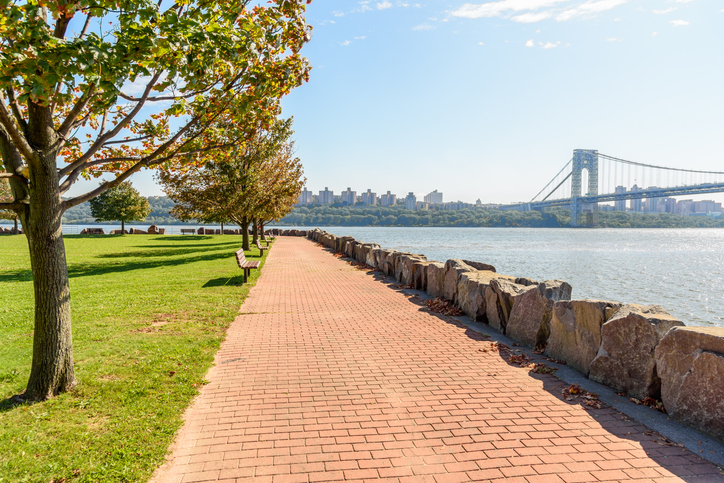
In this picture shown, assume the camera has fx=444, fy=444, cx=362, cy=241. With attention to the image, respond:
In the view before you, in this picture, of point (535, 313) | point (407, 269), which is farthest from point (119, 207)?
point (535, 313)

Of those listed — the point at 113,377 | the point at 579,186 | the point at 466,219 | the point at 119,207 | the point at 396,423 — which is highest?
the point at 579,186

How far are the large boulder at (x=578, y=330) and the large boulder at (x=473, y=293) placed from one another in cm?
197

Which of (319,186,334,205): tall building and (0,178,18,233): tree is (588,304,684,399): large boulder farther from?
(319,186,334,205): tall building

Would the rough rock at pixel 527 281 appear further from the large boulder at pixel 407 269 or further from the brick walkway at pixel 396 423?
the large boulder at pixel 407 269

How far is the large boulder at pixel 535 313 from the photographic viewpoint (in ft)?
21.2

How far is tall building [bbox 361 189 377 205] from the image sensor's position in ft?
537

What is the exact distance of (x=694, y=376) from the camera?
13.4ft

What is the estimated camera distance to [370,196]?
563 feet

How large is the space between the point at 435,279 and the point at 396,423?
6.67 meters

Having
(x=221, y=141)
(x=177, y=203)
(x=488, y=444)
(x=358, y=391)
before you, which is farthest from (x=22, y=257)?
(x=488, y=444)

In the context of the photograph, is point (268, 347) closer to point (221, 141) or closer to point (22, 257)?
point (221, 141)

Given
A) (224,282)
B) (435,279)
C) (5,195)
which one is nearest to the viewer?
(435,279)

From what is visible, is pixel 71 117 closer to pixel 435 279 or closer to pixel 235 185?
pixel 435 279

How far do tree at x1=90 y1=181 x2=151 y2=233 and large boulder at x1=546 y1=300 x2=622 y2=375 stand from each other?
44.9 meters
